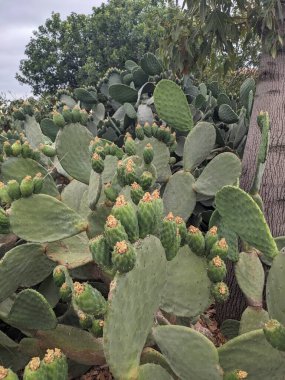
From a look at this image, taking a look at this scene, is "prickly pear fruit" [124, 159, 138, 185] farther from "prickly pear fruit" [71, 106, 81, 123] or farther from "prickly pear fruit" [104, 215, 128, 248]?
"prickly pear fruit" [71, 106, 81, 123]

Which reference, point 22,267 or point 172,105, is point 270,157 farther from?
point 22,267

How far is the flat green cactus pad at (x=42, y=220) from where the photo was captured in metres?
1.92

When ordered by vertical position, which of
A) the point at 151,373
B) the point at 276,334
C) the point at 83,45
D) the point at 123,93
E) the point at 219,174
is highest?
the point at 83,45

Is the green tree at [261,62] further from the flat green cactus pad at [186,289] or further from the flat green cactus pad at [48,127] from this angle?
the flat green cactus pad at [48,127]

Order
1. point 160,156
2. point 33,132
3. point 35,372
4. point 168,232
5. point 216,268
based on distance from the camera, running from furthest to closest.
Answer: point 33,132 → point 160,156 → point 216,268 → point 168,232 → point 35,372

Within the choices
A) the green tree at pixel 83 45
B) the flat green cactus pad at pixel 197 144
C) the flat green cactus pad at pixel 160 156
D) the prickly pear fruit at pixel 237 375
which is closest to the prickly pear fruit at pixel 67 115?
the flat green cactus pad at pixel 160 156

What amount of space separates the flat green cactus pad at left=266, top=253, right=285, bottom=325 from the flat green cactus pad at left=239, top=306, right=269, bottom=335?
0.56 feet

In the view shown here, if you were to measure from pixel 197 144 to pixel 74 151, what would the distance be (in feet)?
2.47

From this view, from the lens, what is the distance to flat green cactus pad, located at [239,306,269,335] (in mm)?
2010

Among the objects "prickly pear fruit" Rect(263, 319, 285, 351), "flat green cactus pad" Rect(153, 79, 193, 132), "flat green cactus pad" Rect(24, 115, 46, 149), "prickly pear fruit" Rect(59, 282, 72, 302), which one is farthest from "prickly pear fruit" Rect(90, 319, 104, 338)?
"flat green cactus pad" Rect(24, 115, 46, 149)

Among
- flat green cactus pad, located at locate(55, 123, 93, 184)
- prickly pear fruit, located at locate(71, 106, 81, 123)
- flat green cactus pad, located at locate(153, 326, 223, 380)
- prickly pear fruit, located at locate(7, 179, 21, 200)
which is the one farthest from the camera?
prickly pear fruit, located at locate(71, 106, 81, 123)

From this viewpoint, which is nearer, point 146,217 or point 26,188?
point 146,217

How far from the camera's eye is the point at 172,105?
10.2 feet

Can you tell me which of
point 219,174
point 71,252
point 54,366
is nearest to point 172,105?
point 219,174
